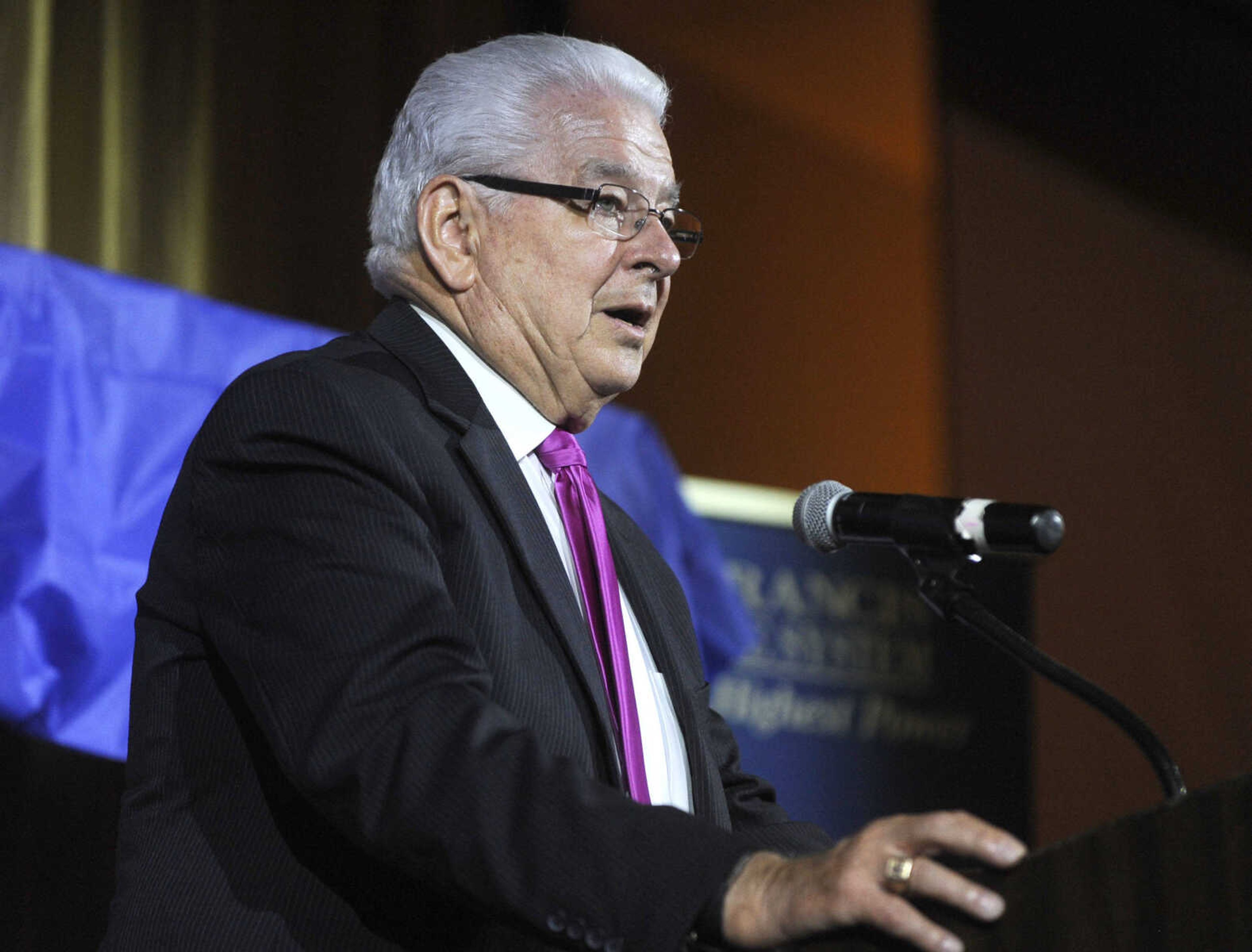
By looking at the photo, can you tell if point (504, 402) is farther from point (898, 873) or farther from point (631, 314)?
point (898, 873)

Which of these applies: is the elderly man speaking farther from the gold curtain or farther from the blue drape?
the gold curtain

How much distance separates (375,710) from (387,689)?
2 cm

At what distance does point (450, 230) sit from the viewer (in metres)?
1.80

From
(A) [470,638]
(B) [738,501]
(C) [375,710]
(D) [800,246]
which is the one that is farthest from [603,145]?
(D) [800,246]

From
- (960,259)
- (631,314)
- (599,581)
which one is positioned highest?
(960,259)

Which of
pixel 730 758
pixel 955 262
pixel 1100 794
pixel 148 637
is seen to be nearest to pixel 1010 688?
pixel 1100 794

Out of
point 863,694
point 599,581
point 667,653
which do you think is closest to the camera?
point 599,581

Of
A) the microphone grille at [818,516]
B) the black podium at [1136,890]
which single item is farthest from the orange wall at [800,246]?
the black podium at [1136,890]

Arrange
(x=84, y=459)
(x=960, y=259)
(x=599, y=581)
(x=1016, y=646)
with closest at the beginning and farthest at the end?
(x=1016, y=646), (x=599, y=581), (x=84, y=459), (x=960, y=259)

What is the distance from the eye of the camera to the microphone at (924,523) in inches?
51.1

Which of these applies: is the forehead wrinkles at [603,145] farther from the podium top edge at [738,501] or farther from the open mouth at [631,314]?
the podium top edge at [738,501]

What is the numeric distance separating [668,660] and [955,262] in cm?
303

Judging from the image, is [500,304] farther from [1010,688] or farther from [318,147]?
[1010,688]

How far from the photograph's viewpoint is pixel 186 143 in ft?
8.24
